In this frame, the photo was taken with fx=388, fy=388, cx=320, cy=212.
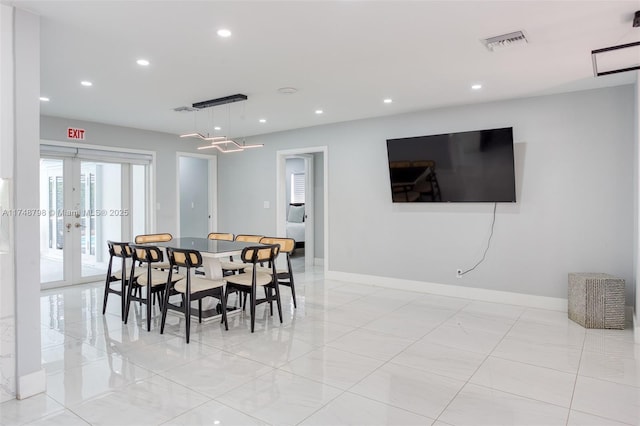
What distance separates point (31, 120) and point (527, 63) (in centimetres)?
416

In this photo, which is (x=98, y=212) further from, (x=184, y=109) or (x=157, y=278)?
(x=157, y=278)

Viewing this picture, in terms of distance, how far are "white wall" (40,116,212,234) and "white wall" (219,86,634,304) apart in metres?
2.76

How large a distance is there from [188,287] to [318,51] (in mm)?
2482

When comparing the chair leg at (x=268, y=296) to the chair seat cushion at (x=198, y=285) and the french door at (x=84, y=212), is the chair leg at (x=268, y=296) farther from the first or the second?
the french door at (x=84, y=212)

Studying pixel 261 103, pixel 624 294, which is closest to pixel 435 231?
pixel 624 294

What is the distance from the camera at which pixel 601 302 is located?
401 cm

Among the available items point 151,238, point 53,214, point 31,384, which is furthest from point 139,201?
point 31,384

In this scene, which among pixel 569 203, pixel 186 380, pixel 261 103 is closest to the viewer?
pixel 186 380

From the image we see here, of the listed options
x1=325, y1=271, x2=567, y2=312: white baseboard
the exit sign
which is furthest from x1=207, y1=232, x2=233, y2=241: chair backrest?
the exit sign

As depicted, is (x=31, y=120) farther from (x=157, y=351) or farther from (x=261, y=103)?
(x=261, y=103)

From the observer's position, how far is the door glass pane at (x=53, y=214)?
20.1ft

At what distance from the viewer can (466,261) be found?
532 centimetres

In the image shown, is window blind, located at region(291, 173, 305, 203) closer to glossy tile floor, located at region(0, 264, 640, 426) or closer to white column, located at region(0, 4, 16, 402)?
glossy tile floor, located at region(0, 264, 640, 426)

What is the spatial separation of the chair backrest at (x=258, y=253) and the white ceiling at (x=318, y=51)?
1.79 meters
